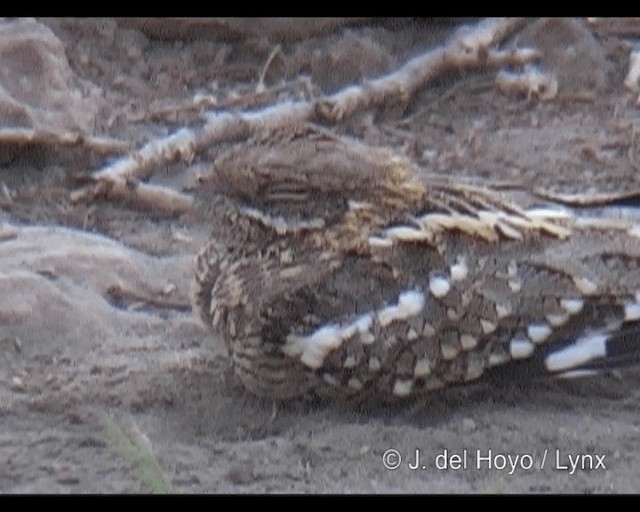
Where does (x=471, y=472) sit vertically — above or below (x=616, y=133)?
below

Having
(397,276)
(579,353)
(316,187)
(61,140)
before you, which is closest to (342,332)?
(397,276)

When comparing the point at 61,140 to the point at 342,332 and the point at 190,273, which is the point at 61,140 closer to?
the point at 190,273

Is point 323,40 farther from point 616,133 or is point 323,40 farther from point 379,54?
point 616,133

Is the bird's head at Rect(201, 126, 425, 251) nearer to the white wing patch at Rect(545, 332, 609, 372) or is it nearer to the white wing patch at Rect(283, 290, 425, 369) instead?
the white wing patch at Rect(283, 290, 425, 369)

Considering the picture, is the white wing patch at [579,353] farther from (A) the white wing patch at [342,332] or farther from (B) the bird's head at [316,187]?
(B) the bird's head at [316,187]

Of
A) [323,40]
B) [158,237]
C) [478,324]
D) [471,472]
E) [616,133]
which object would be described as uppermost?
[323,40]
